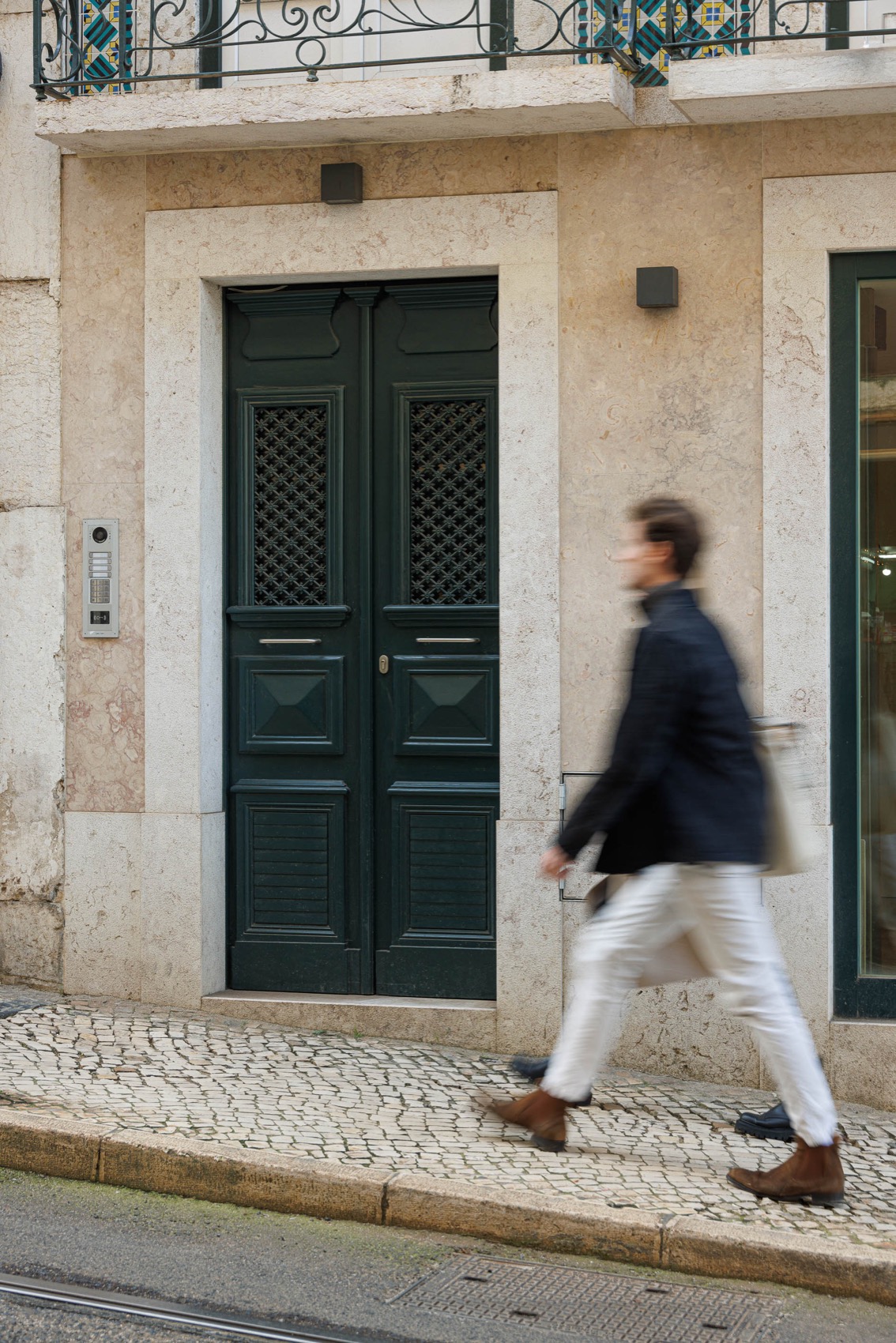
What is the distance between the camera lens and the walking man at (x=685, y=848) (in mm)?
4969

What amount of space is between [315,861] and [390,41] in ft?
12.7

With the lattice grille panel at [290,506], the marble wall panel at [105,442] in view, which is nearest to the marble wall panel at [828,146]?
the lattice grille panel at [290,506]

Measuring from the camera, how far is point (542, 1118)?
17.6ft

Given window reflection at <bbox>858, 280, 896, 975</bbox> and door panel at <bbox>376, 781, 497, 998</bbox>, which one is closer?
window reflection at <bbox>858, 280, 896, 975</bbox>

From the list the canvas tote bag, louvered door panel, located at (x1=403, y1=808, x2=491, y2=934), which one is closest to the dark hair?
the canvas tote bag

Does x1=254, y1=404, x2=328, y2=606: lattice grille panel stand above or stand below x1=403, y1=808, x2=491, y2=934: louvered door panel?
above

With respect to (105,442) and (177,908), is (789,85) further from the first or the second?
(177,908)

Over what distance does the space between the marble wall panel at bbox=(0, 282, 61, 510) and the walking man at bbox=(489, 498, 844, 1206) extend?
3.59 meters

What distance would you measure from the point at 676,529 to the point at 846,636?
215cm

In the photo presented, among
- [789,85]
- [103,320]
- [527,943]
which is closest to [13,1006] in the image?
Result: [527,943]

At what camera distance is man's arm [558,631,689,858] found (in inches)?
195

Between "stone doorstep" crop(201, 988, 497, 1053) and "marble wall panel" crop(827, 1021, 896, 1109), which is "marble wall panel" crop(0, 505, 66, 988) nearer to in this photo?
"stone doorstep" crop(201, 988, 497, 1053)

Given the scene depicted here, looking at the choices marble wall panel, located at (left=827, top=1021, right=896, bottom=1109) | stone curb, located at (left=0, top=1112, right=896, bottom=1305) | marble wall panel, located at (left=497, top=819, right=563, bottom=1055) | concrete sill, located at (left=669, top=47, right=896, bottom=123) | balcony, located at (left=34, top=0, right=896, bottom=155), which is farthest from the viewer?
marble wall panel, located at (left=497, top=819, right=563, bottom=1055)

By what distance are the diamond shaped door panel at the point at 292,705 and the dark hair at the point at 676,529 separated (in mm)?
2745
